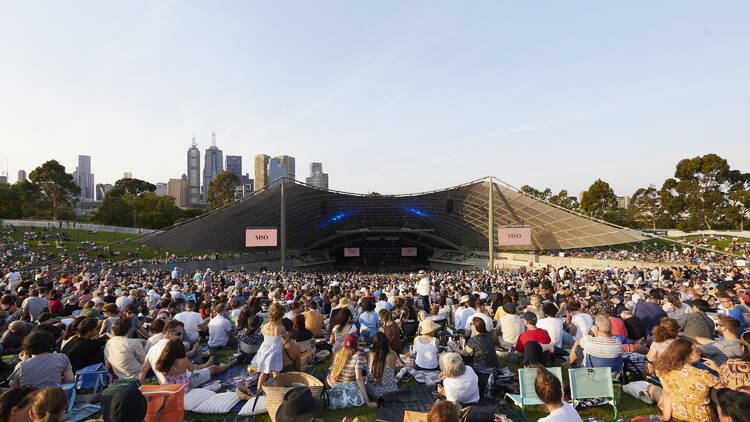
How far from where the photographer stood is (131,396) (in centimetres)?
346

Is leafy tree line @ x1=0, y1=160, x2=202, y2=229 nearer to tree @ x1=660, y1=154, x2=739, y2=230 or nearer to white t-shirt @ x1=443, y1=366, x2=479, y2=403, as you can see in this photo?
white t-shirt @ x1=443, y1=366, x2=479, y2=403

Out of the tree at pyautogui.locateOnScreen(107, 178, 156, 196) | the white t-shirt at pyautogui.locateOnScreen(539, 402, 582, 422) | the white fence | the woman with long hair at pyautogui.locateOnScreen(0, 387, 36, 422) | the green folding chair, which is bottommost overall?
the green folding chair

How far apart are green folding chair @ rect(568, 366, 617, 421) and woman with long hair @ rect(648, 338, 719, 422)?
2.03 ft

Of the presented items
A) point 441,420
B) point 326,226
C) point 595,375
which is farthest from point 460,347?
point 326,226

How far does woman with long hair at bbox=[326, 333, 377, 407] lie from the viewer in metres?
5.34

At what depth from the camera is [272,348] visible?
18.0 feet

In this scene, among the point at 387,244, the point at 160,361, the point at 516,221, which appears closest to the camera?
the point at 160,361

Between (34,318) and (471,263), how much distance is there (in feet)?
160

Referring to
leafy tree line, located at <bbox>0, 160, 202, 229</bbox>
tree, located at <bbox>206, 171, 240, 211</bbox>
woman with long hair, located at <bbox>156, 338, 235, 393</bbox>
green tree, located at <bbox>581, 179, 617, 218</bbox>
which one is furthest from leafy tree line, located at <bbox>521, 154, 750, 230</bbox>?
leafy tree line, located at <bbox>0, 160, 202, 229</bbox>

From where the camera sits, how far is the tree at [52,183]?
6178 cm

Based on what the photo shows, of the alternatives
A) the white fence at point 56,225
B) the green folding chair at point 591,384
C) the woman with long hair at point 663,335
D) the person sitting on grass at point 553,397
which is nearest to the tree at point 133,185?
the white fence at point 56,225

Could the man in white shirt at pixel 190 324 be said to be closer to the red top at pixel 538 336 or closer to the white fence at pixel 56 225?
the red top at pixel 538 336

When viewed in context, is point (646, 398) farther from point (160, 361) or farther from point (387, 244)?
point (387, 244)

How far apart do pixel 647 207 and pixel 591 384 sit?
7770cm
